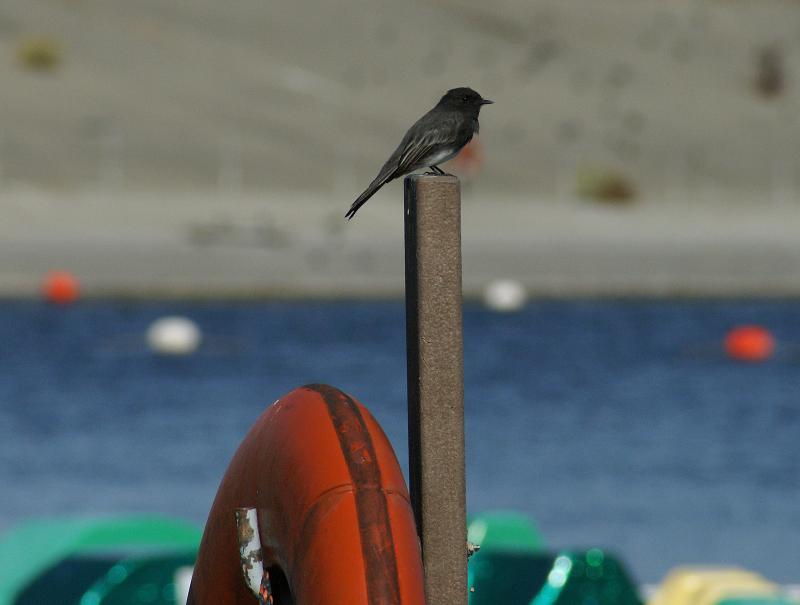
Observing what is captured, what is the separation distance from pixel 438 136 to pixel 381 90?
49.8 m

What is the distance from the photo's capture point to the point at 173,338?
27797 mm

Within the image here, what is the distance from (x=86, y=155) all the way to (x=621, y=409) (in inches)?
1037

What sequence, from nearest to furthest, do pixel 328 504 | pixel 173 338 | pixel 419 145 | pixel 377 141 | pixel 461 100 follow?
pixel 328 504, pixel 419 145, pixel 461 100, pixel 173 338, pixel 377 141

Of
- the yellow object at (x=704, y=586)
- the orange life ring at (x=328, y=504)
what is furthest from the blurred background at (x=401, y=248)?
the orange life ring at (x=328, y=504)

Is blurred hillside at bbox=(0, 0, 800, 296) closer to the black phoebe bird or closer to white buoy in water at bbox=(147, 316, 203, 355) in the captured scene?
white buoy in water at bbox=(147, 316, 203, 355)

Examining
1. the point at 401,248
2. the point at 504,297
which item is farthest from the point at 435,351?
the point at 401,248

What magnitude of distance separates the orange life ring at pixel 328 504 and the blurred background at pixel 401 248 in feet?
35.0

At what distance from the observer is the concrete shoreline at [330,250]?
34.4 metres

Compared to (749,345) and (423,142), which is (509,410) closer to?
(749,345)

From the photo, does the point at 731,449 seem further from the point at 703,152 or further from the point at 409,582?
the point at 703,152

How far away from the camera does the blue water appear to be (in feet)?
59.2

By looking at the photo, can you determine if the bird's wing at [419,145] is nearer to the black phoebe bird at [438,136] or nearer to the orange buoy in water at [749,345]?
the black phoebe bird at [438,136]

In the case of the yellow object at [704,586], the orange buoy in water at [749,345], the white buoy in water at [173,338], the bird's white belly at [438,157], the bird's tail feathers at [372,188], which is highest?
the bird's white belly at [438,157]

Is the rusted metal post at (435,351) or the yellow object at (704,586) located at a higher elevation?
the rusted metal post at (435,351)
